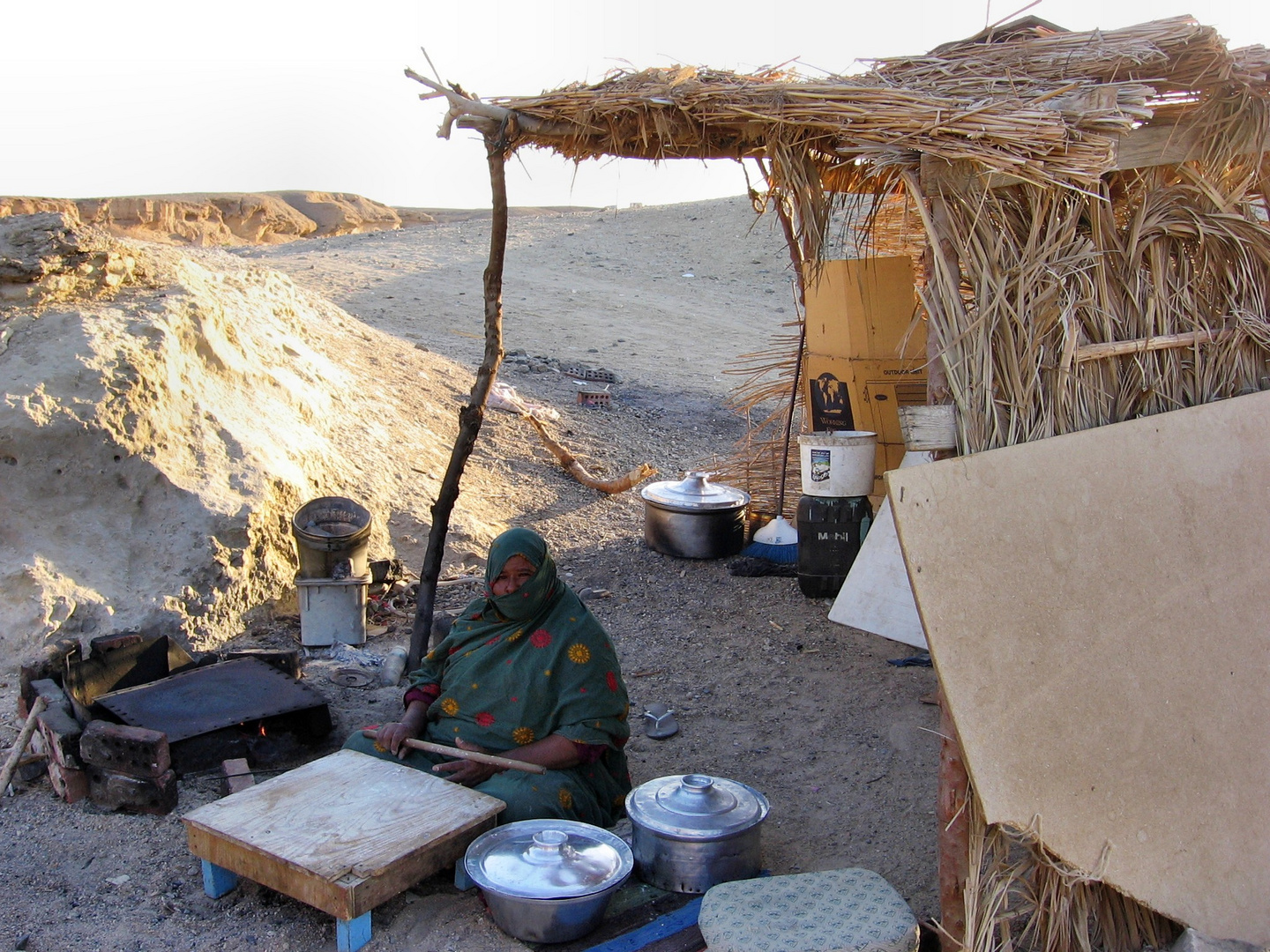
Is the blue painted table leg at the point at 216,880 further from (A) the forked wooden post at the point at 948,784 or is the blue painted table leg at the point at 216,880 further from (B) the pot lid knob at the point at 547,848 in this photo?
(A) the forked wooden post at the point at 948,784

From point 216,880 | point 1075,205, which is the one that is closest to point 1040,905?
point 1075,205

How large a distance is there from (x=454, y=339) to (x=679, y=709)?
8073 mm

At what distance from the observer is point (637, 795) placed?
11.0ft

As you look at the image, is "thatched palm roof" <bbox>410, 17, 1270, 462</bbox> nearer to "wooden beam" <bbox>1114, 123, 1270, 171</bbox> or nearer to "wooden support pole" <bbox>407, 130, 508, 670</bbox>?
"wooden beam" <bbox>1114, 123, 1270, 171</bbox>

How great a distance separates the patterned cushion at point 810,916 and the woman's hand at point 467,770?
3.16 ft

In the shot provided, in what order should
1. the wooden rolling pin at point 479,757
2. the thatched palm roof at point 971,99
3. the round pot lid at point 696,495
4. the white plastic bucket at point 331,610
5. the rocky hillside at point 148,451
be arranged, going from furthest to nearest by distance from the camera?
the round pot lid at point 696,495, the white plastic bucket at point 331,610, the rocky hillside at point 148,451, the wooden rolling pin at point 479,757, the thatched palm roof at point 971,99

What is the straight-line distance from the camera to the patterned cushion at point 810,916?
2.70m

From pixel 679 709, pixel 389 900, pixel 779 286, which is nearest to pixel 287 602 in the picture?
pixel 679 709

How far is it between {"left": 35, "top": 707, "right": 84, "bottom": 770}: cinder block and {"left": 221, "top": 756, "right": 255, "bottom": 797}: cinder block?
0.51 m

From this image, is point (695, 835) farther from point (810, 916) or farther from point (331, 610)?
point (331, 610)

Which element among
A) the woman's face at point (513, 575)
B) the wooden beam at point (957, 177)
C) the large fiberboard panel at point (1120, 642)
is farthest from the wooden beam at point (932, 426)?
the woman's face at point (513, 575)

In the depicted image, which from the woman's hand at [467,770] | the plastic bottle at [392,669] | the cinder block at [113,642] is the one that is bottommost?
the plastic bottle at [392,669]

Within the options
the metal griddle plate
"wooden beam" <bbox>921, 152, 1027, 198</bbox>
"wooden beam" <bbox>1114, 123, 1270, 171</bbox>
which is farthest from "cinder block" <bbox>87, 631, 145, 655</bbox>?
"wooden beam" <bbox>1114, 123, 1270, 171</bbox>

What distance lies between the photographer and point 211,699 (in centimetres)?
433
